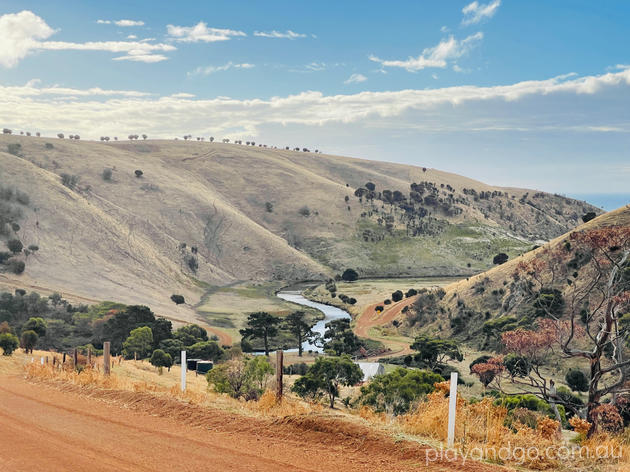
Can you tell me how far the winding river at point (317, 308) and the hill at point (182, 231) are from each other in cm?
1344

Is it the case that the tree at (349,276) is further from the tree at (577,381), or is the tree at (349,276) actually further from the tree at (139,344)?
the tree at (577,381)

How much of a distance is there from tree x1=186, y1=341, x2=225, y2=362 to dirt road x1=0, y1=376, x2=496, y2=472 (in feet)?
171

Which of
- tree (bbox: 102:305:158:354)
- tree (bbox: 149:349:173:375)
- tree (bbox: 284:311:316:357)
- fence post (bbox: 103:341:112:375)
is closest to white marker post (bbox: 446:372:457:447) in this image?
fence post (bbox: 103:341:112:375)

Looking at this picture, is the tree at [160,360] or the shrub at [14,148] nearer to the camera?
the tree at [160,360]

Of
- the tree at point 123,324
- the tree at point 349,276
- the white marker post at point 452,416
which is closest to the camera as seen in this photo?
the white marker post at point 452,416

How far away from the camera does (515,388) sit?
177 feet

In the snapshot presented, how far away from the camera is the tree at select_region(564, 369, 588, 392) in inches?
2020

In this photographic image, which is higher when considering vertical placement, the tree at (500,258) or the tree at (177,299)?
the tree at (500,258)

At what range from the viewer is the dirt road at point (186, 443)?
451 inches

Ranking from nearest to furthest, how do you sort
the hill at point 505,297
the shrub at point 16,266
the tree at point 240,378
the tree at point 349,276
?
the tree at point 240,378
the hill at point 505,297
the shrub at point 16,266
the tree at point 349,276

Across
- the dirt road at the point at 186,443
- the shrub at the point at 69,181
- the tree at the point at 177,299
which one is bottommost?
the tree at the point at 177,299

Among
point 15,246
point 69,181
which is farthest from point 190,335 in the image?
point 69,181

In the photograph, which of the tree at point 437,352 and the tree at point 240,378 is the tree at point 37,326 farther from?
the tree at point 437,352

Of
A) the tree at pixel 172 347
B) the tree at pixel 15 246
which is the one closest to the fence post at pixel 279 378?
the tree at pixel 172 347
